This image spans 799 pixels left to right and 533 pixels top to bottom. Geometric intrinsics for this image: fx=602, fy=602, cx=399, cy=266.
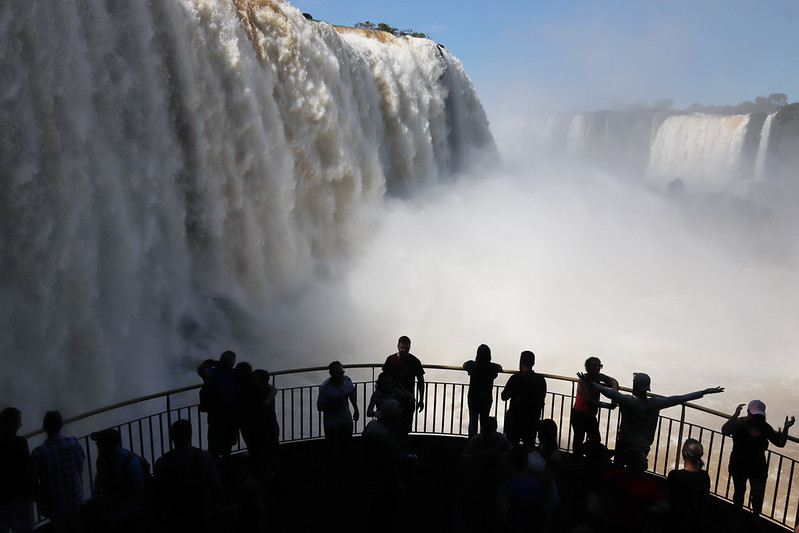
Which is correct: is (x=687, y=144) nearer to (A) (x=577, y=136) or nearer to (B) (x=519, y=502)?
(A) (x=577, y=136)

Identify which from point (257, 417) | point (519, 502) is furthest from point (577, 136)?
point (519, 502)

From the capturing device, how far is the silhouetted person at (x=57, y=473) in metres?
4.85

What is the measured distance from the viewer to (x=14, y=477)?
4.75 meters

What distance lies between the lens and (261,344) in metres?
15.4

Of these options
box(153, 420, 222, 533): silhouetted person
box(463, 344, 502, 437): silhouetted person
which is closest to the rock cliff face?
box(463, 344, 502, 437): silhouetted person

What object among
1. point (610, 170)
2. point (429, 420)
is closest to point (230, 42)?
point (429, 420)

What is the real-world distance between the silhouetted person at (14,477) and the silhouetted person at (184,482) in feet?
4.13

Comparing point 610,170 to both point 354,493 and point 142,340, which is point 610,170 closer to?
point 142,340

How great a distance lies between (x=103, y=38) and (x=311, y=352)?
8.53 metres

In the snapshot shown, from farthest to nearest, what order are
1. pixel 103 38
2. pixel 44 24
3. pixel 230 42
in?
pixel 230 42
pixel 103 38
pixel 44 24

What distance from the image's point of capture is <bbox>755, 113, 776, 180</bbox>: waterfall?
42.6 meters

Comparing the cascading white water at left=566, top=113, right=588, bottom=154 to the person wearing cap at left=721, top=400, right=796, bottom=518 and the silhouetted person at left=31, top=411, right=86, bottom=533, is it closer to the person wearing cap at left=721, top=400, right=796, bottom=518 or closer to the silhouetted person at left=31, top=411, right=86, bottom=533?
the person wearing cap at left=721, top=400, right=796, bottom=518

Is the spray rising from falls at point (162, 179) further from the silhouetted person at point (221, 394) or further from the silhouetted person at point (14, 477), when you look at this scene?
the silhouetted person at point (14, 477)

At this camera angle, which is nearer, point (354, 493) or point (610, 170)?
point (354, 493)
